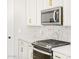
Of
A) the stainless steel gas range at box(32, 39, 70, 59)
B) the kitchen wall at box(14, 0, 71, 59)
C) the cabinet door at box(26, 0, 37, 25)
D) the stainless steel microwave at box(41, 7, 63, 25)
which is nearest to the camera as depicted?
the stainless steel gas range at box(32, 39, 70, 59)

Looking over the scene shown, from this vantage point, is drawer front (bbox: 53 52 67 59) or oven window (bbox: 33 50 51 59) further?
oven window (bbox: 33 50 51 59)

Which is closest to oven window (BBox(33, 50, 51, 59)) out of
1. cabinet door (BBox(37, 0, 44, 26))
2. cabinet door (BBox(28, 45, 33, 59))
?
cabinet door (BBox(28, 45, 33, 59))

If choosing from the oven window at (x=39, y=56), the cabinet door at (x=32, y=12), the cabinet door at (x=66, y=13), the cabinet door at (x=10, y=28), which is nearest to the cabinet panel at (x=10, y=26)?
the cabinet door at (x=10, y=28)

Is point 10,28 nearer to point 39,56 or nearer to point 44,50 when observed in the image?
point 39,56

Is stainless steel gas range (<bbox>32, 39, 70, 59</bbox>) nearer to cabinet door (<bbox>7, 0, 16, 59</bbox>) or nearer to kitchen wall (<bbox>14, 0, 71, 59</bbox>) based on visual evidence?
kitchen wall (<bbox>14, 0, 71, 59</bbox>)

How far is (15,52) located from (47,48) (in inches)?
95.9

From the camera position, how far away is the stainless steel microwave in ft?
8.39

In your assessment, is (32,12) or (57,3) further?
(32,12)

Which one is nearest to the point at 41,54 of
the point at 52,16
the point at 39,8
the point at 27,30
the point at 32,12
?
the point at 52,16

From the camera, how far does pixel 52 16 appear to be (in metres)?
2.80
